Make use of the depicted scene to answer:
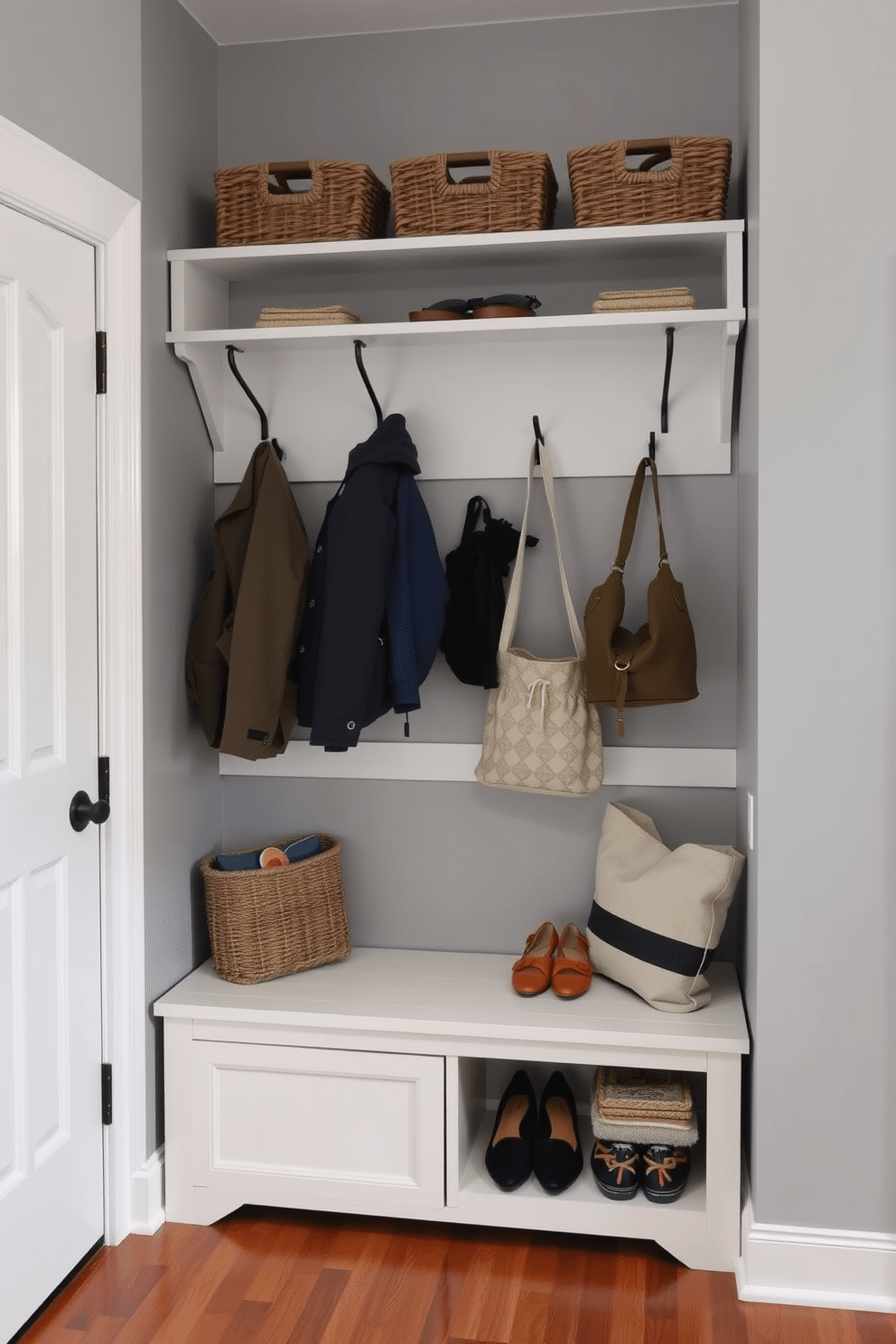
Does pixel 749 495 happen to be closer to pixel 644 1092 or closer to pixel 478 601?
pixel 478 601

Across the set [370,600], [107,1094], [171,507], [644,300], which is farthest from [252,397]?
[107,1094]

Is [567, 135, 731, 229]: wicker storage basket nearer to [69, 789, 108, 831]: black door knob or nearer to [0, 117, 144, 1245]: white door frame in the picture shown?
[0, 117, 144, 1245]: white door frame

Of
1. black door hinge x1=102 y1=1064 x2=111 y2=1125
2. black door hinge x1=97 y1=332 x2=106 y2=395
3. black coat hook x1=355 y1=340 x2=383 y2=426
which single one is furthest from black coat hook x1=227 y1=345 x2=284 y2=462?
black door hinge x1=102 y1=1064 x2=111 y2=1125

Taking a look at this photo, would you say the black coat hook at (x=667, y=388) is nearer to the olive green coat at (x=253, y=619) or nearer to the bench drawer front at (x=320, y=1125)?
the olive green coat at (x=253, y=619)

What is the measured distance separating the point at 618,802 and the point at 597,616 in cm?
50

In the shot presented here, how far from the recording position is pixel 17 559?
81.7 inches

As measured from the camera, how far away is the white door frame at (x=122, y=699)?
236 centimetres

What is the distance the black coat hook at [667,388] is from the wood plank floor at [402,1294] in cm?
173

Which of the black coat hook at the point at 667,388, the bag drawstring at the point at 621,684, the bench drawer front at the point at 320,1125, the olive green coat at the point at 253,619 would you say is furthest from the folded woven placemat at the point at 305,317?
the bench drawer front at the point at 320,1125

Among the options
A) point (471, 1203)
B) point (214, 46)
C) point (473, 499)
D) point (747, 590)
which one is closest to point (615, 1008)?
point (471, 1203)

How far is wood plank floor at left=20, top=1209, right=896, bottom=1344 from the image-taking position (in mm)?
2096

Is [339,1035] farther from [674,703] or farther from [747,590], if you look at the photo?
[747,590]

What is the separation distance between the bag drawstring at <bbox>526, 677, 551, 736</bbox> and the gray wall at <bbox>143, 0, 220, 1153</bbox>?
0.79 metres

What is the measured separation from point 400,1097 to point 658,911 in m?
0.66
